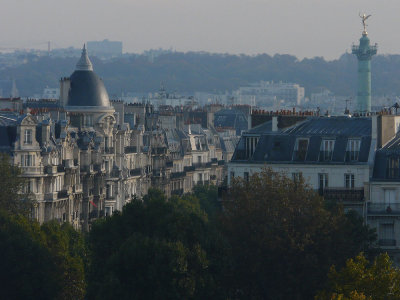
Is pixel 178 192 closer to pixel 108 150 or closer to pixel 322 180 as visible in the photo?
pixel 108 150

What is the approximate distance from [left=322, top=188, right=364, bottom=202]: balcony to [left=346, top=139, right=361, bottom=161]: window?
151 centimetres

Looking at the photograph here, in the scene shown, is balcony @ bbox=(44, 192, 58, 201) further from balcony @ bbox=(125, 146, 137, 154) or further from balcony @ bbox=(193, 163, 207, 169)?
balcony @ bbox=(193, 163, 207, 169)

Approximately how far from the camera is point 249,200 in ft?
220

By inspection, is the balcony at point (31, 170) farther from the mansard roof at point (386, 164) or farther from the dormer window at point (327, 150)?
the mansard roof at point (386, 164)

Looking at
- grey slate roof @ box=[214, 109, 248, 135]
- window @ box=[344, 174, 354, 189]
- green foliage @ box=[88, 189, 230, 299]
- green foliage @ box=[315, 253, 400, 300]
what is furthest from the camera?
grey slate roof @ box=[214, 109, 248, 135]

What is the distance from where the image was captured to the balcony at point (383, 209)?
2763 inches

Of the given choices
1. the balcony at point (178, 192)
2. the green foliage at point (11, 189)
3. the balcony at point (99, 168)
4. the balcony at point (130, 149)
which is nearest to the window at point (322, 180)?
the green foliage at point (11, 189)

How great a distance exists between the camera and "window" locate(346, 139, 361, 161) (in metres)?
73.4

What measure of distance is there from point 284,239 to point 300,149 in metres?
10.5

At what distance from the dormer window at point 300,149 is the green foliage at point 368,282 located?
16.1m

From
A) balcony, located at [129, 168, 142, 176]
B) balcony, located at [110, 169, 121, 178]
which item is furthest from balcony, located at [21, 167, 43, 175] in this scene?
balcony, located at [129, 168, 142, 176]

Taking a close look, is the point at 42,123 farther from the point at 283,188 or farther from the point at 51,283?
the point at 283,188

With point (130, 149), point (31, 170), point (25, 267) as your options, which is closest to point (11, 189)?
point (31, 170)

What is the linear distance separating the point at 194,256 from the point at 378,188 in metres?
9.76
